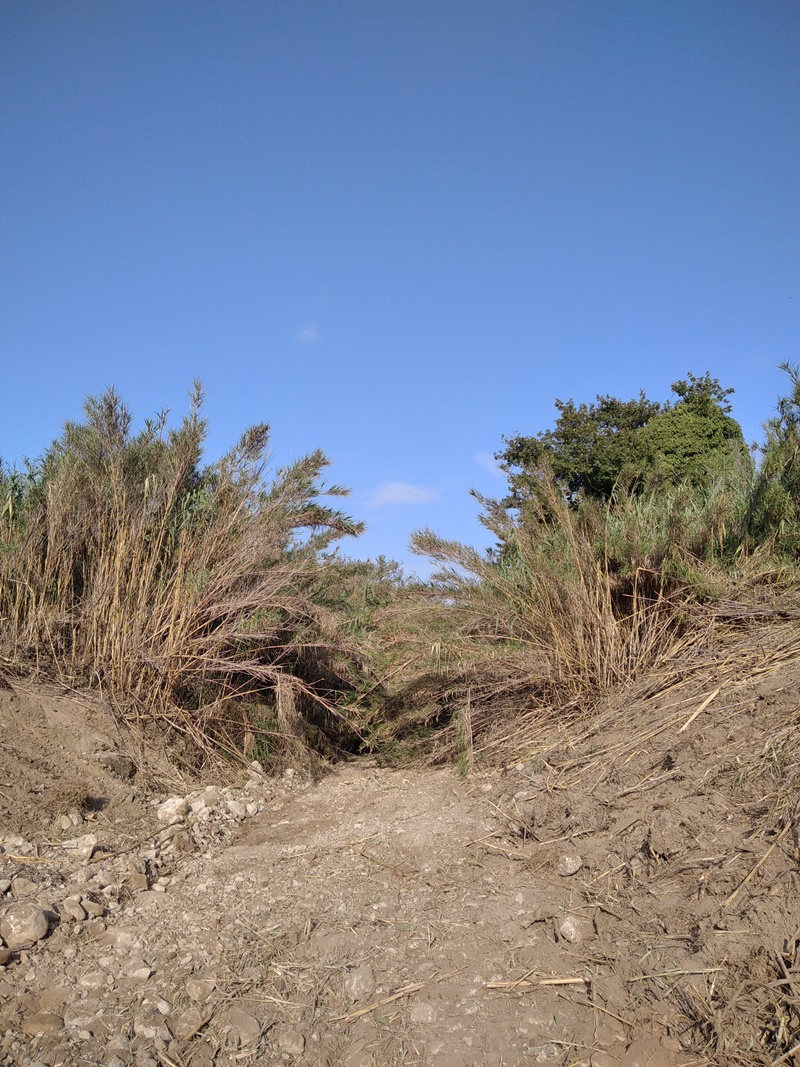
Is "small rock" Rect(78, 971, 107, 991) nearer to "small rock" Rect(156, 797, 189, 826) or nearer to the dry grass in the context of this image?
"small rock" Rect(156, 797, 189, 826)

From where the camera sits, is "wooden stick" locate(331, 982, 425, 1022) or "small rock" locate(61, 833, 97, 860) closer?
"wooden stick" locate(331, 982, 425, 1022)

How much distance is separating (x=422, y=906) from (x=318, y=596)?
2.98 metres

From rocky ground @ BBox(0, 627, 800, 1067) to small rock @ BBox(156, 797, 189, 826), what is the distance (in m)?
0.04

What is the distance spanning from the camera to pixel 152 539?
17.1 ft

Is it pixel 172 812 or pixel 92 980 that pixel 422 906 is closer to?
pixel 92 980

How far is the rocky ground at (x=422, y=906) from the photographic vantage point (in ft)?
7.89

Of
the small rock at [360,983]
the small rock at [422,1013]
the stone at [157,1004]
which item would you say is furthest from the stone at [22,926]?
the small rock at [422,1013]

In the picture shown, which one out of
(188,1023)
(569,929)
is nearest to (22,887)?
(188,1023)

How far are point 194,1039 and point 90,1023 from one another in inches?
13.2

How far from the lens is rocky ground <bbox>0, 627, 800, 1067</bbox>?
2406mm

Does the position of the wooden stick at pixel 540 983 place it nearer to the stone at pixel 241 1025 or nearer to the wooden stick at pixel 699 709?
the stone at pixel 241 1025

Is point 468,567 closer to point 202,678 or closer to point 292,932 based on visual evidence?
point 202,678

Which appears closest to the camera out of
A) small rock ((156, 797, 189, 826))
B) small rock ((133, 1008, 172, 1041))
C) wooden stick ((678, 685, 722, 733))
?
small rock ((133, 1008, 172, 1041))

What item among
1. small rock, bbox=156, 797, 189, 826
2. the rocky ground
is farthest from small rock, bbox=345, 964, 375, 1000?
small rock, bbox=156, 797, 189, 826
